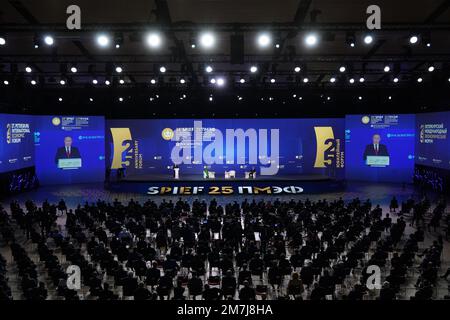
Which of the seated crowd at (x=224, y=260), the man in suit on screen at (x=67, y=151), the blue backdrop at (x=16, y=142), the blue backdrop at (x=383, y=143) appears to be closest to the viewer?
the seated crowd at (x=224, y=260)

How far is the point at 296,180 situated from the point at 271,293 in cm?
1383

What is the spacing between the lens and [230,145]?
27.7m

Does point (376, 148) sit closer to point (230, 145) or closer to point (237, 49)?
point (230, 145)

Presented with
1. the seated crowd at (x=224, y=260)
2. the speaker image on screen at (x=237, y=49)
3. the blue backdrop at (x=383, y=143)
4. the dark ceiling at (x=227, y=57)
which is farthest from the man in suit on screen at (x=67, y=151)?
the speaker image on screen at (x=237, y=49)

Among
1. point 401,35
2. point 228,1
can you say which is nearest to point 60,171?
point 228,1

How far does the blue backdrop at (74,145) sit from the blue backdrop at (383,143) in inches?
622

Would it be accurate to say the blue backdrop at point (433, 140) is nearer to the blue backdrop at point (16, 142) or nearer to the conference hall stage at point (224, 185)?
the conference hall stage at point (224, 185)

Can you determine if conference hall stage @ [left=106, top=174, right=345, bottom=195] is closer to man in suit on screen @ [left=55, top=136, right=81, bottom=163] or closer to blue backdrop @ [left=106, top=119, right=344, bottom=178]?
blue backdrop @ [left=106, top=119, right=344, bottom=178]

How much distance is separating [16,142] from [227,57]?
43.5 ft

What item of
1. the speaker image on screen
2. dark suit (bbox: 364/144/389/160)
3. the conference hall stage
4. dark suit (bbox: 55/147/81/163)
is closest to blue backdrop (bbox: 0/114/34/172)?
dark suit (bbox: 55/147/81/163)

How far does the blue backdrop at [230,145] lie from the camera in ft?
90.6

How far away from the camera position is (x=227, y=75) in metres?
21.4

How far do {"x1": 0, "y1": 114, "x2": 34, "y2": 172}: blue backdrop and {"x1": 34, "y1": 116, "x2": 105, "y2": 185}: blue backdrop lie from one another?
85cm

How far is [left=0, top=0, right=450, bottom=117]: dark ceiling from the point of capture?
10766mm
